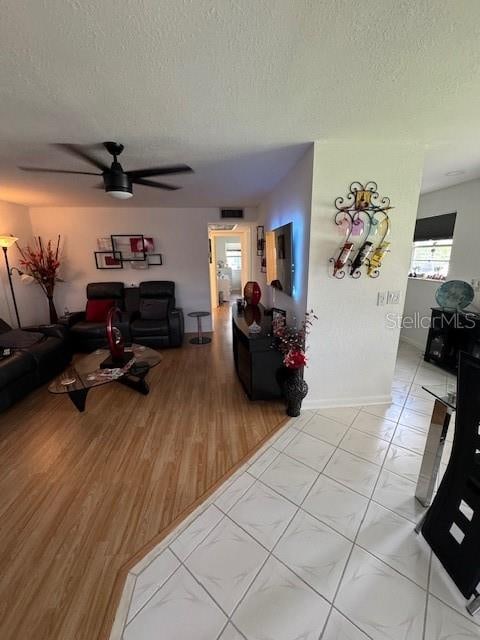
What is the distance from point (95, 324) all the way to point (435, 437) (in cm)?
432

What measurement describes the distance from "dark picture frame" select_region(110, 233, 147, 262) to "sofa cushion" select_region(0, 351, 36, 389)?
95.9 inches

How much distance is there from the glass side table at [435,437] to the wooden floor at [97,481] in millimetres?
1105

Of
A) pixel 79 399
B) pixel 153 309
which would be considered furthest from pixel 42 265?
pixel 79 399

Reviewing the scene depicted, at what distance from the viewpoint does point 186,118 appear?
5.36 feet

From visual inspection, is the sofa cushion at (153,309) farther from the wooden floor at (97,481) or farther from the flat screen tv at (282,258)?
the flat screen tv at (282,258)

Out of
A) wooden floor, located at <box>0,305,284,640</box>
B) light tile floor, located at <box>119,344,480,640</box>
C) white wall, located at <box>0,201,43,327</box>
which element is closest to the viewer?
light tile floor, located at <box>119,344,480,640</box>

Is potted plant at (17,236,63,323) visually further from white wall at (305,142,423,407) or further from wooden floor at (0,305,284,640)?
white wall at (305,142,423,407)

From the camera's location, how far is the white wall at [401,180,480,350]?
3100 millimetres

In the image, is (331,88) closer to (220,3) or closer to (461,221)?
(220,3)

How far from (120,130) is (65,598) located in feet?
8.71

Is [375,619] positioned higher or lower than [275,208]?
lower

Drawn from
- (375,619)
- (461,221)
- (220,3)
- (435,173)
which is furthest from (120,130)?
(461,221)

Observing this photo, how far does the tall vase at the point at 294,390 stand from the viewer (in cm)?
234

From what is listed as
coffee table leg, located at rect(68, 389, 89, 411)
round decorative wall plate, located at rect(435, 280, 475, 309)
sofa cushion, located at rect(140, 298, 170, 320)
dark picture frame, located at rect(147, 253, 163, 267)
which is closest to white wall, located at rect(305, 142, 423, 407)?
round decorative wall plate, located at rect(435, 280, 475, 309)
